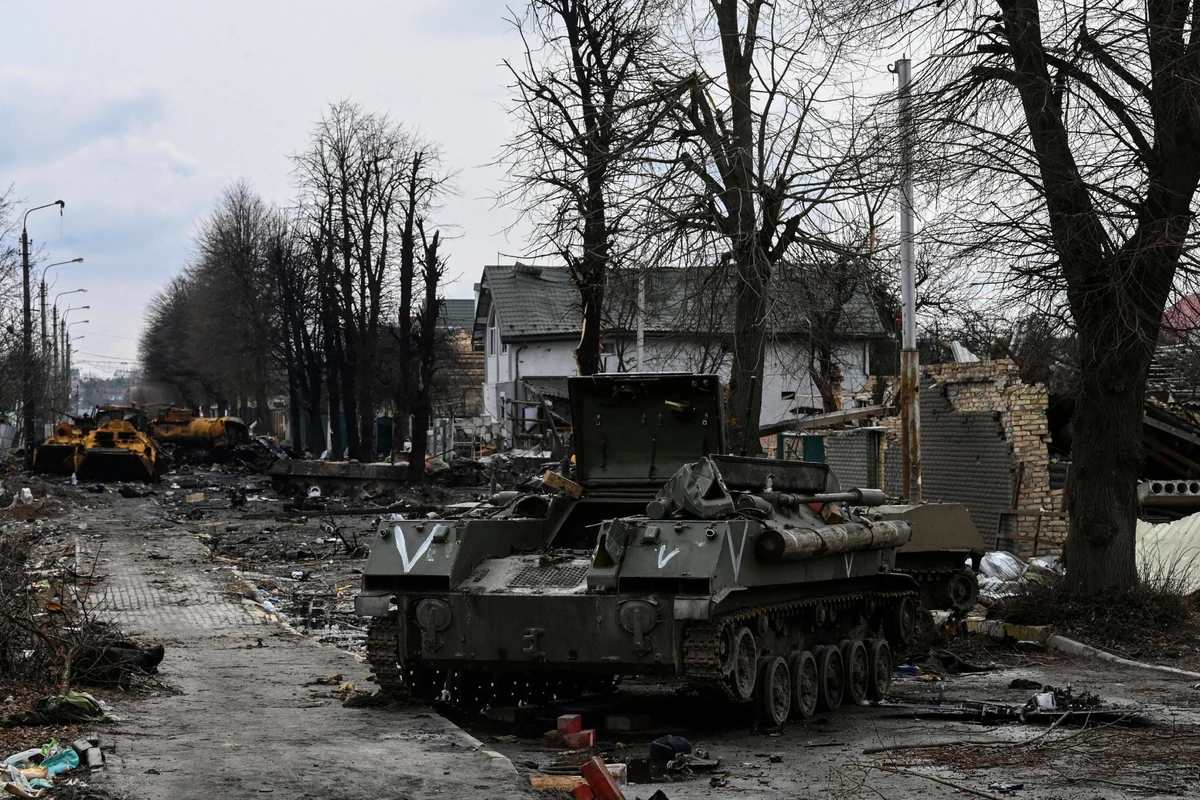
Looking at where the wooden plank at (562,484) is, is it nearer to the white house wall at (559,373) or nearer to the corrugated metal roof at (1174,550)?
the corrugated metal roof at (1174,550)

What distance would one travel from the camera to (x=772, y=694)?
9523 millimetres

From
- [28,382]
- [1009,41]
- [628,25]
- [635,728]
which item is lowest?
[635,728]

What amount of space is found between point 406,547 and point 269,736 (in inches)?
74.1

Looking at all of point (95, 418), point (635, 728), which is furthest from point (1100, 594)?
point (95, 418)

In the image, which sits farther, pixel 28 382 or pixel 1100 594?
pixel 28 382

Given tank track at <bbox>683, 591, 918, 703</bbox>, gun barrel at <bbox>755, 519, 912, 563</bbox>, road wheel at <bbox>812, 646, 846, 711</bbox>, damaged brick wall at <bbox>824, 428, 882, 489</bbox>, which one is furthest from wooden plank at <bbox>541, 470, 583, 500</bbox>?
damaged brick wall at <bbox>824, 428, 882, 489</bbox>

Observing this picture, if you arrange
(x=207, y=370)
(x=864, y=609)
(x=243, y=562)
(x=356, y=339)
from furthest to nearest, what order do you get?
(x=207, y=370) → (x=356, y=339) → (x=243, y=562) → (x=864, y=609)

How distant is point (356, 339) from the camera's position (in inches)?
1769

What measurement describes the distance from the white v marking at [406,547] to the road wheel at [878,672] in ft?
12.7

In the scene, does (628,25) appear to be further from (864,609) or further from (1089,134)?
(864,609)

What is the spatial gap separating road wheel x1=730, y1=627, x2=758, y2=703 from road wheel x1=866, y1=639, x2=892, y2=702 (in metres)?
2.32

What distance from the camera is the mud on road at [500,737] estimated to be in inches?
279

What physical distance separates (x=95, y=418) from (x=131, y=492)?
10100 mm

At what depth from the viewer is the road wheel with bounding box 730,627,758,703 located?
9.02 metres
